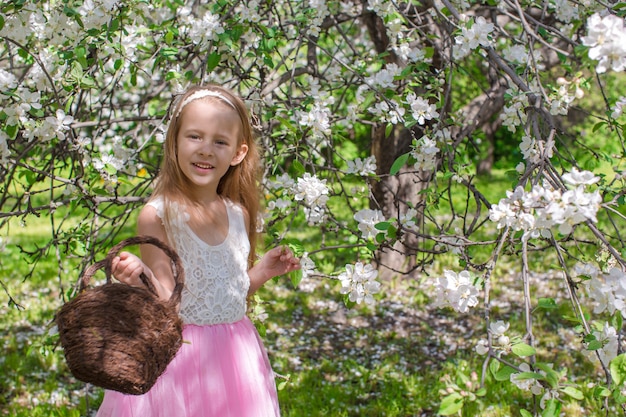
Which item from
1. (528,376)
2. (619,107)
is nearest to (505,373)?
(528,376)

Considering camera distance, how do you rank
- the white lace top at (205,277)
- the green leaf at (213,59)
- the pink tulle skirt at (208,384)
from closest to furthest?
the pink tulle skirt at (208,384) < the white lace top at (205,277) < the green leaf at (213,59)

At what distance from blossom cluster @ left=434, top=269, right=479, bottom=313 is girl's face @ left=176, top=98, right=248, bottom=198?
2.56 feet

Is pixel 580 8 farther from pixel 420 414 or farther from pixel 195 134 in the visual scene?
pixel 420 414

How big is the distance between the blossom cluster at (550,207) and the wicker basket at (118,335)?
79cm

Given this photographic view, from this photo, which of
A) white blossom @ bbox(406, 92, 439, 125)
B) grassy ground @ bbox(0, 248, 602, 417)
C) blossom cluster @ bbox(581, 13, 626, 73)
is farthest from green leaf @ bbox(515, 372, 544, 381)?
grassy ground @ bbox(0, 248, 602, 417)

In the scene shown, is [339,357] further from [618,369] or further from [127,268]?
[618,369]

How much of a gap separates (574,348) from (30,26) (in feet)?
10.7

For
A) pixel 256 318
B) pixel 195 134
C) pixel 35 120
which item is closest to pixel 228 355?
pixel 256 318

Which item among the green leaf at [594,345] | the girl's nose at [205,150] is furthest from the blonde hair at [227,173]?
the green leaf at [594,345]

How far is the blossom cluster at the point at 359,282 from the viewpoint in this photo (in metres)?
1.94

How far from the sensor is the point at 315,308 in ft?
15.8

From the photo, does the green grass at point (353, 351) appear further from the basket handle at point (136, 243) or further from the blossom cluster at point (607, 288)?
the blossom cluster at point (607, 288)

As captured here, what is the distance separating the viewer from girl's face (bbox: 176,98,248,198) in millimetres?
2020

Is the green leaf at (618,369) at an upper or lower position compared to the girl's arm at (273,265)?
lower
